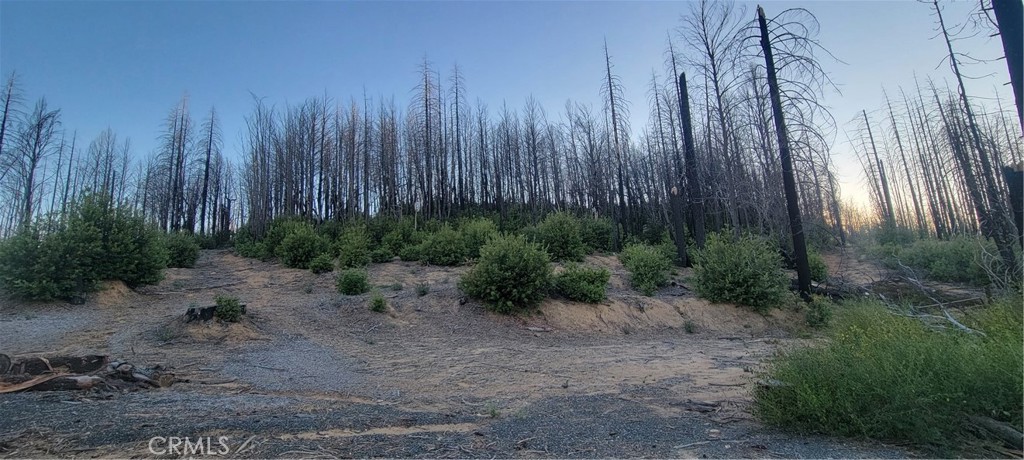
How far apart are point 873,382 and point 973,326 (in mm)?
2440

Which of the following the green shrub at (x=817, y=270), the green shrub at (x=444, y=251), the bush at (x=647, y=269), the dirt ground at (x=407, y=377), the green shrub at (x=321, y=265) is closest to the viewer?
the dirt ground at (x=407, y=377)

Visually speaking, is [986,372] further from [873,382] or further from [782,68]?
[782,68]

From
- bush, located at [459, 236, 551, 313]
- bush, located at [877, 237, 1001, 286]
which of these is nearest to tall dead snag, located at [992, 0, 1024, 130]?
bush, located at [459, 236, 551, 313]

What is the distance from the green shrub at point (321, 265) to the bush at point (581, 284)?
9.00 m

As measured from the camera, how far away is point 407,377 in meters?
7.74

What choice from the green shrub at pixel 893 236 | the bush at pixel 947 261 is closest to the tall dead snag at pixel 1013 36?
the bush at pixel 947 261

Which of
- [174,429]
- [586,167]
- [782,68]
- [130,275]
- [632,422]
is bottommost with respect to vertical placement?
[632,422]

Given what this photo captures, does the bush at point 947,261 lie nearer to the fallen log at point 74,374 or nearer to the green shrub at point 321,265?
the green shrub at point 321,265

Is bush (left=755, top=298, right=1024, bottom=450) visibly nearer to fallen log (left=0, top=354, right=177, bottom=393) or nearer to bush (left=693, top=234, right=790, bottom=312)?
fallen log (left=0, top=354, right=177, bottom=393)

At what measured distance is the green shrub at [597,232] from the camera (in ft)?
78.9

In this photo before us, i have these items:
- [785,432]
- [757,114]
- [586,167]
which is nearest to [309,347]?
[785,432]

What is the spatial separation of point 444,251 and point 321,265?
15.3 ft

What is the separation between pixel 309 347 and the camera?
959cm

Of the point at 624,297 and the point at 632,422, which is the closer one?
the point at 632,422
